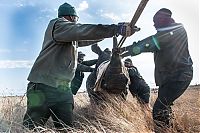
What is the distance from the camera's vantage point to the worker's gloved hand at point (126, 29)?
438cm

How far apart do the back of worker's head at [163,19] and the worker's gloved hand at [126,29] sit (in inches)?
108

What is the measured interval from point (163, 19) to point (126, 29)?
2.86 metres

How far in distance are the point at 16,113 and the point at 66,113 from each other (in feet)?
4.90

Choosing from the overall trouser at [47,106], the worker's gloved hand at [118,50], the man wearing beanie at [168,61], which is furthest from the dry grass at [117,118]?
the worker's gloved hand at [118,50]

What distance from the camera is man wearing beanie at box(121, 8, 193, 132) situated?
22.2 ft

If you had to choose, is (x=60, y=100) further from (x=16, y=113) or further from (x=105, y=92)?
(x=105, y=92)

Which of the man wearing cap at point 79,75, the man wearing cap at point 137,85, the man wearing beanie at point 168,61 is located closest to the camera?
the man wearing beanie at point 168,61

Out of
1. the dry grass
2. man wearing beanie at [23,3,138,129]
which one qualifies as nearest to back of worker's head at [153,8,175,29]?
the dry grass

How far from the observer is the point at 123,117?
6.76 metres

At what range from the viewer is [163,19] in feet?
23.3

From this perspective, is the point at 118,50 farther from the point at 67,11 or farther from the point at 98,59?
the point at 98,59

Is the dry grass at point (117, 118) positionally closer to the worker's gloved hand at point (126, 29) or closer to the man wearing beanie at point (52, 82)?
the man wearing beanie at point (52, 82)

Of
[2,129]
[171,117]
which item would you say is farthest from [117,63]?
[2,129]

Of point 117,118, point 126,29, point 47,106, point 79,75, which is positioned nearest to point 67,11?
point 47,106
